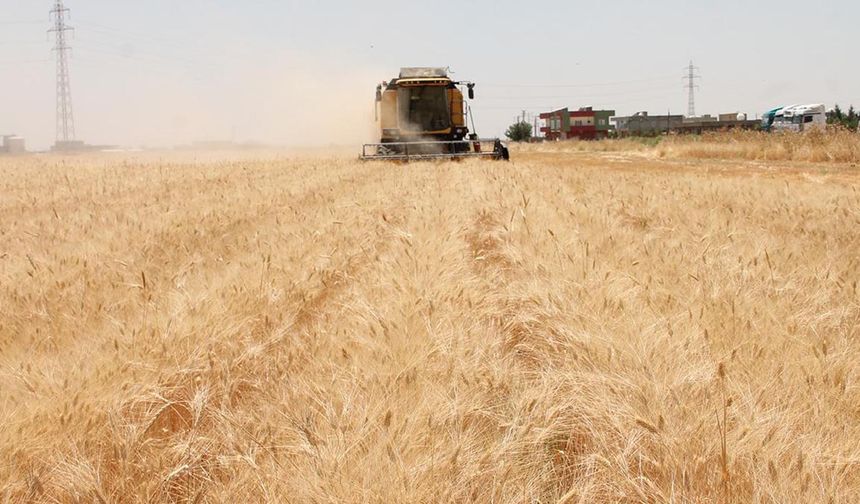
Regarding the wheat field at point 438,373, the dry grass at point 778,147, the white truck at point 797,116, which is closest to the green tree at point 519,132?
the white truck at point 797,116

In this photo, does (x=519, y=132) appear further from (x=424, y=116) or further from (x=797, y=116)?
(x=424, y=116)

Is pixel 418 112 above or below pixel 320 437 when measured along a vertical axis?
above

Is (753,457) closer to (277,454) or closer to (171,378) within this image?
(277,454)

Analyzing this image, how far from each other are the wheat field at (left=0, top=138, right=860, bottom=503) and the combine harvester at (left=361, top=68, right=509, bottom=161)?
1666cm

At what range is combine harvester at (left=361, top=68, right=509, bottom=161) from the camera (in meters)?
20.7

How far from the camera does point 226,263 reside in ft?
14.3

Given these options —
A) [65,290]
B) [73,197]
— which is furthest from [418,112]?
[65,290]

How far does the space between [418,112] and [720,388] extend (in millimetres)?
20366

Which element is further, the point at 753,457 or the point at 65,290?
the point at 65,290

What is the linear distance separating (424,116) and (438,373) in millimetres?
20106

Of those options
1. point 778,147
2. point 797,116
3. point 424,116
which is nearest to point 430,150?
point 424,116

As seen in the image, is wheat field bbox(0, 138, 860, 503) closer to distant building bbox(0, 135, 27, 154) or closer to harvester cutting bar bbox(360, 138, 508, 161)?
harvester cutting bar bbox(360, 138, 508, 161)

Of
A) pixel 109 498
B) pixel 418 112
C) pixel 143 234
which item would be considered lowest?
pixel 109 498

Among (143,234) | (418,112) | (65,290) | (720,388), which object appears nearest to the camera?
(720,388)
